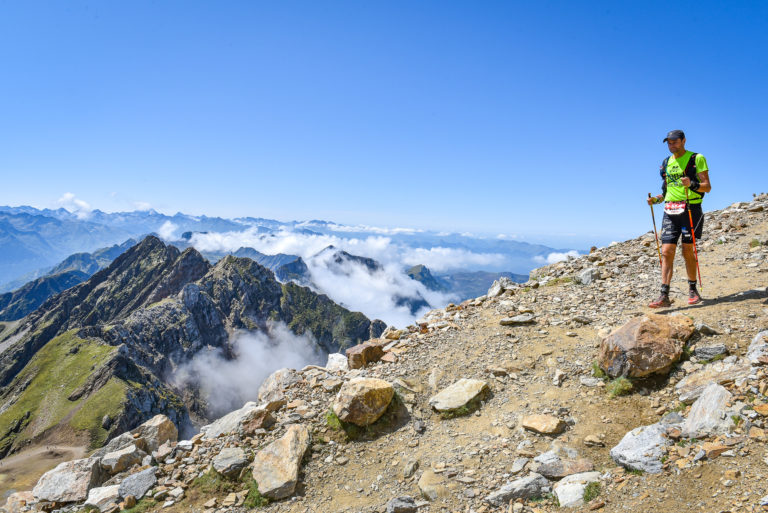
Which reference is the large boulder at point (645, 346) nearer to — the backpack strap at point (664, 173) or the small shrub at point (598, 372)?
the small shrub at point (598, 372)

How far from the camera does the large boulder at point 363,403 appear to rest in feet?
31.0

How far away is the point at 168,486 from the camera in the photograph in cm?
948

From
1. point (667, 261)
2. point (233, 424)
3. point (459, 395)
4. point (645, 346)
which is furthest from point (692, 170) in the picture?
point (233, 424)

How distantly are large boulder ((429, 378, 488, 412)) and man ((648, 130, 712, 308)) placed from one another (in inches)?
229

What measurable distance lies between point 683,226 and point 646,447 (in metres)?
7.82

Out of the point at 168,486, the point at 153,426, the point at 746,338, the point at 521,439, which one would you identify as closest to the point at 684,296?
the point at 746,338

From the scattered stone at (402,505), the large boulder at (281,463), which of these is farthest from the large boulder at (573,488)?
the large boulder at (281,463)

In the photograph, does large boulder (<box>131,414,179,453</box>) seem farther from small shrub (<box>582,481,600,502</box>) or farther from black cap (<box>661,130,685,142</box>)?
black cap (<box>661,130,685,142</box>)

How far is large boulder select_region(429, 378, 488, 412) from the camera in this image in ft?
30.6

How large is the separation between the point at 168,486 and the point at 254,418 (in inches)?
96.1

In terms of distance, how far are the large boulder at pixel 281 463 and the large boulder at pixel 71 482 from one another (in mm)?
5127

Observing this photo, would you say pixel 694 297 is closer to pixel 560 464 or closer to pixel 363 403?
pixel 560 464

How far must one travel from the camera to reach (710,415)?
6.13 metres

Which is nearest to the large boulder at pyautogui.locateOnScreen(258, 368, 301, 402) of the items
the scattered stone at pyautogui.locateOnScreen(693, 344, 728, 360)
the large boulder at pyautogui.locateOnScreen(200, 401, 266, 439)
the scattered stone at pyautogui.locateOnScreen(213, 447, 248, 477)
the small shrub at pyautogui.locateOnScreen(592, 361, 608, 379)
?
the large boulder at pyautogui.locateOnScreen(200, 401, 266, 439)
